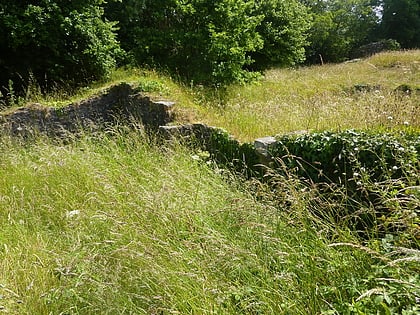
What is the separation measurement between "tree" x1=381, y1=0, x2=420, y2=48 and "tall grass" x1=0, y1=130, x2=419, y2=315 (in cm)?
2663

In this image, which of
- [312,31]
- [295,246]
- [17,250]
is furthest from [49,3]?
[312,31]

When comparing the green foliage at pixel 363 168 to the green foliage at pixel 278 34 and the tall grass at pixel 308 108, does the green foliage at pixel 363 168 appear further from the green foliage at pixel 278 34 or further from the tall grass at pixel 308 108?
the green foliage at pixel 278 34

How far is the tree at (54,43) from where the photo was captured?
264 inches

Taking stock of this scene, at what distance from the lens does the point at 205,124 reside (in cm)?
482

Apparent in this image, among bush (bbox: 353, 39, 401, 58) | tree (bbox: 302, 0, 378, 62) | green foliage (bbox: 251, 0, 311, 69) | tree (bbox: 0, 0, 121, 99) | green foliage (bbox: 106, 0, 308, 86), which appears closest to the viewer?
tree (bbox: 0, 0, 121, 99)

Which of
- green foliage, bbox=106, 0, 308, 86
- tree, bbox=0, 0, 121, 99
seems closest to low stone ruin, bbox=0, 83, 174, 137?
tree, bbox=0, 0, 121, 99

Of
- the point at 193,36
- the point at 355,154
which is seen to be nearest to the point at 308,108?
the point at 355,154

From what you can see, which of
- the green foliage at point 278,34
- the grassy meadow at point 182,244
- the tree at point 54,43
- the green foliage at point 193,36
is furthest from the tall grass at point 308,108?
the tree at point 54,43

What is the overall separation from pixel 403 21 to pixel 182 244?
28220 mm

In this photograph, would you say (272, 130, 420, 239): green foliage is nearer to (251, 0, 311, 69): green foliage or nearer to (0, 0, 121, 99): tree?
(0, 0, 121, 99): tree

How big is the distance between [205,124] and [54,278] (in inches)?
118

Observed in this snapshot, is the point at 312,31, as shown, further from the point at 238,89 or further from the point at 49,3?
the point at 49,3

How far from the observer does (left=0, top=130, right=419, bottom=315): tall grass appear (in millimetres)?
1865

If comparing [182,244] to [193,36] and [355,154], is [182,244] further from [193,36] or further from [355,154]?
[193,36]
